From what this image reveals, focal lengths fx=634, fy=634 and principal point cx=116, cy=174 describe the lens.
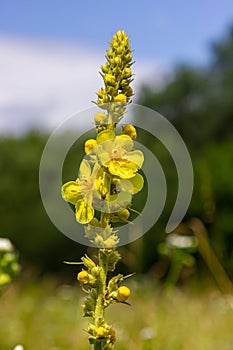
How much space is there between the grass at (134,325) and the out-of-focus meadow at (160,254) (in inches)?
0.6

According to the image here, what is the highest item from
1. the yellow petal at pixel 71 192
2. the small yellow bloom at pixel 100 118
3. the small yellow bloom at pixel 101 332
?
the small yellow bloom at pixel 100 118

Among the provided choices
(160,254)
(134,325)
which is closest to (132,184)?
(134,325)

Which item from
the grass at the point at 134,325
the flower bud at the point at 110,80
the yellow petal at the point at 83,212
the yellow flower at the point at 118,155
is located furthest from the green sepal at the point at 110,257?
the grass at the point at 134,325

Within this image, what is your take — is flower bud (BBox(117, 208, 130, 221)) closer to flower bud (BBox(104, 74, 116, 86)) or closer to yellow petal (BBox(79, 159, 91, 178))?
yellow petal (BBox(79, 159, 91, 178))

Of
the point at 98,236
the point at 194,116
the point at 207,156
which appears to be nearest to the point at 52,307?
the point at 98,236

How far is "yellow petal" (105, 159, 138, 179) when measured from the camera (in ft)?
5.79

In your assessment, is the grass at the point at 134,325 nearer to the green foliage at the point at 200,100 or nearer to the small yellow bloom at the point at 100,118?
the small yellow bloom at the point at 100,118

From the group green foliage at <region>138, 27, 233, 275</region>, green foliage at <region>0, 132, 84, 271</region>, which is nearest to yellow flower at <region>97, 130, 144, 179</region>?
green foliage at <region>0, 132, 84, 271</region>

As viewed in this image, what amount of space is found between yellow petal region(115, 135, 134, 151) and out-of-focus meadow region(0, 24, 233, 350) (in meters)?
1.19

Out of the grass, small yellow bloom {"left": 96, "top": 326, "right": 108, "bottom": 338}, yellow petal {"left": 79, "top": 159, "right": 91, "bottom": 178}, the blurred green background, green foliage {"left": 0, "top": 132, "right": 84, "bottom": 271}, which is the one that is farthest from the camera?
green foliage {"left": 0, "top": 132, "right": 84, "bottom": 271}

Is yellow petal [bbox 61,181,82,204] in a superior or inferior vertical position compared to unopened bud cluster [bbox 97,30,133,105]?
inferior

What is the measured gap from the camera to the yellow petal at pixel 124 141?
1843mm

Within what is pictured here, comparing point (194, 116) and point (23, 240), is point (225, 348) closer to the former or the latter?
point (23, 240)

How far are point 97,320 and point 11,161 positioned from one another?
114ft
